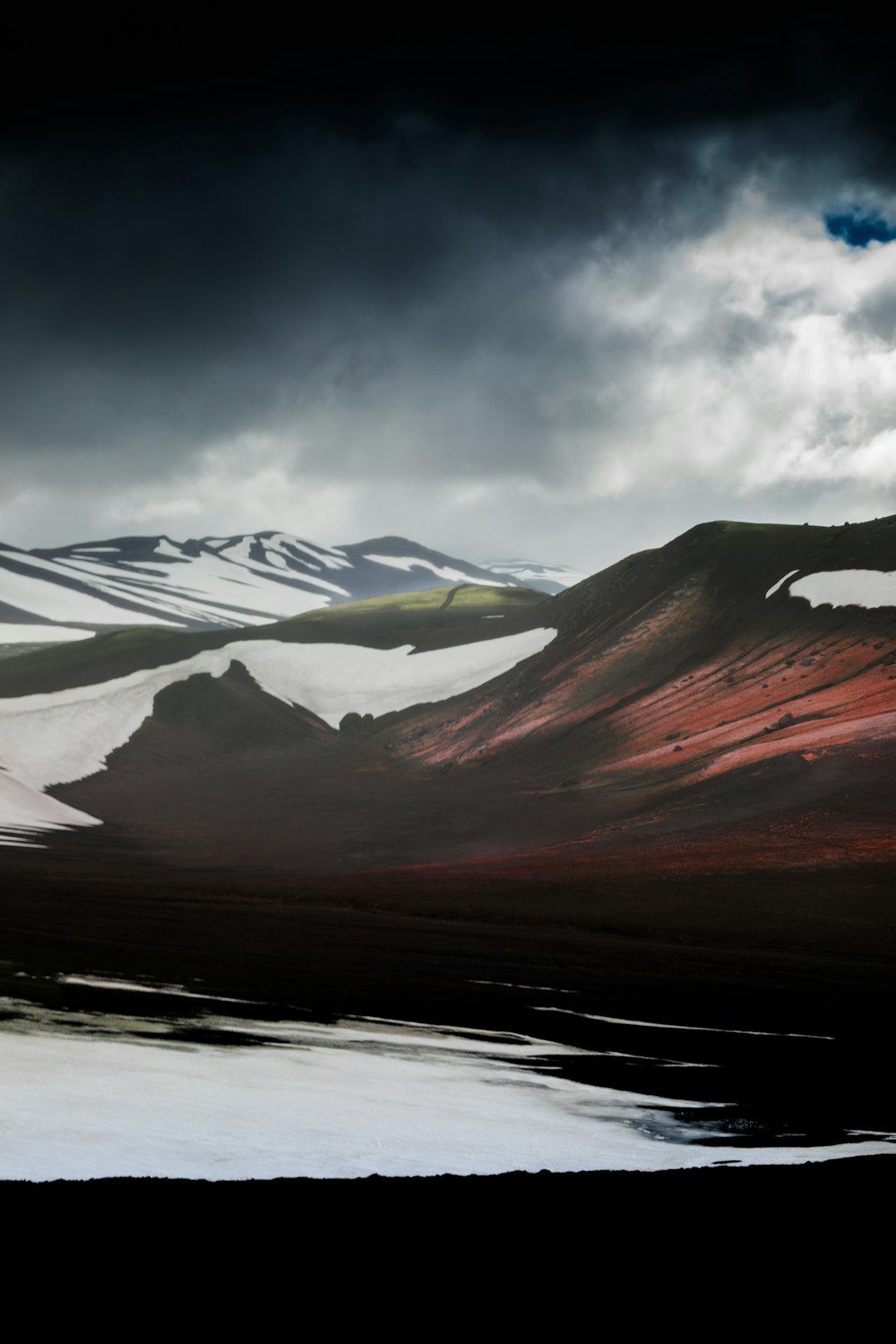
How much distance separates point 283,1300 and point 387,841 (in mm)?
56563

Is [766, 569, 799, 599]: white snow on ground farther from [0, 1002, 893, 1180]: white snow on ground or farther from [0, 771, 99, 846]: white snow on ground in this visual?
[0, 1002, 893, 1180]: white snow on ground

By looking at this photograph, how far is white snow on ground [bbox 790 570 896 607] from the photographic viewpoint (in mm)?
78438

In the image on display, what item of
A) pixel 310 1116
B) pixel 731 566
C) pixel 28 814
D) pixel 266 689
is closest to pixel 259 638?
pixel 266 689

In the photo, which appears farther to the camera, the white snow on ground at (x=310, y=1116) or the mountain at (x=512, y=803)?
the mountain at (x=512, y=803)

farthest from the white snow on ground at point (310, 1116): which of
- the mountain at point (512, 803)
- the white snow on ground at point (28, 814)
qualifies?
the white snow on ground at point (28, 814)

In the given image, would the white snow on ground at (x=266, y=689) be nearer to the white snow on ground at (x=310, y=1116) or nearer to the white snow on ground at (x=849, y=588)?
the white snow on ground at (x=849, y=588)

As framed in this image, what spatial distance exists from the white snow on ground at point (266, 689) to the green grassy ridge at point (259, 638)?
118 inches

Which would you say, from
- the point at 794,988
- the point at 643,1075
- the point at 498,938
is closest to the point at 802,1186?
the point at 643,1075

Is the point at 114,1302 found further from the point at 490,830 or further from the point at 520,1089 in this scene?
the point at 490,830

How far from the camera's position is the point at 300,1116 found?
12.9m

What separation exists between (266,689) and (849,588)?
61086 mm

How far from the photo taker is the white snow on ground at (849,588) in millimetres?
78438

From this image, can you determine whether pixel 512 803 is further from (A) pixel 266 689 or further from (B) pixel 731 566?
(A) pixel 266 689

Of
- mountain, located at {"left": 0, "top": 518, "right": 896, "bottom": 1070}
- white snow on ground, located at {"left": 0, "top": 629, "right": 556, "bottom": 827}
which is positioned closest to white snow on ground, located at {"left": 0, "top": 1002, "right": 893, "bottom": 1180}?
mountain, located at {"left": 0, "top": 518, "right": 896, "bottom": 1070}
